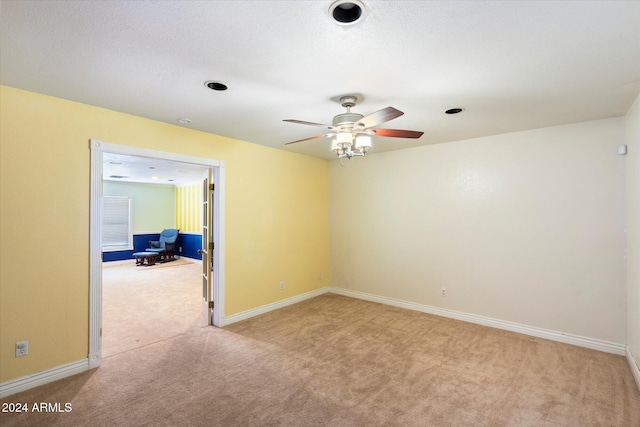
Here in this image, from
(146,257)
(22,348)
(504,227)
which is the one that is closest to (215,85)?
(22,348)

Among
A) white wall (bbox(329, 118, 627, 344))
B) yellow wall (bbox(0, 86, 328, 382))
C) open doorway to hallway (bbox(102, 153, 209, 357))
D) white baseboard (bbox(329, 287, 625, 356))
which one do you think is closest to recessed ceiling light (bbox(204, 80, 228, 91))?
yellow wall (bbox(0, 86, 328, 382))

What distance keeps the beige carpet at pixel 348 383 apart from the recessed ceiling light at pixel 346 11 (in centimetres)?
261

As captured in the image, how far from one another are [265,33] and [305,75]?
1.87 feet

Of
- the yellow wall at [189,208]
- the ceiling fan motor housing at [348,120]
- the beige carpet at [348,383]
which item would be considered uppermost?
the ceiling fan motor housing at [348,120]

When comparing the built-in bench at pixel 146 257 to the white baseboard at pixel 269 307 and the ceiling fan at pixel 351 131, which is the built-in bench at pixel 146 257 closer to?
the white baseboard at pixel 269 307

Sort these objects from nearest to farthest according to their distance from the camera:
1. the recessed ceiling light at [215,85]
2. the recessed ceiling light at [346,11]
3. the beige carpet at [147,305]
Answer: the recessed ceiling light at [346,11] → the recessed ceiling light at [215,85] → the beige carpet at [147,305]

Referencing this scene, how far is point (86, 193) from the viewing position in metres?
2.93

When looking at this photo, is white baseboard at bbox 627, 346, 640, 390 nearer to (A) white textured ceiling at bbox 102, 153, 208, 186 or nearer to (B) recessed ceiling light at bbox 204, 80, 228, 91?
(B) recessed ceiling light at bbox 204, 80, 228, 91

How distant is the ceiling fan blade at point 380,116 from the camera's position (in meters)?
2.11

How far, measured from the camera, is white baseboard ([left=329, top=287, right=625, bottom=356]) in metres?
3.33

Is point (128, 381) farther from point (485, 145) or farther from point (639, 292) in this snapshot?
point (485, 145)

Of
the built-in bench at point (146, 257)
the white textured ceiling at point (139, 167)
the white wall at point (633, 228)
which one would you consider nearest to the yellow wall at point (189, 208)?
the white textured ceiling at point (139, 167)

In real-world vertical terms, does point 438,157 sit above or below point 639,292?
above

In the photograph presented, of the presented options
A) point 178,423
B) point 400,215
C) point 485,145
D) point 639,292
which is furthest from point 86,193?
point 639,292
